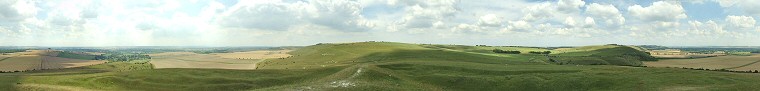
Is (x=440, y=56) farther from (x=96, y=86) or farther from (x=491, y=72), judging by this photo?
(x=96, y=86)

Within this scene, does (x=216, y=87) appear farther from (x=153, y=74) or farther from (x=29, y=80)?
(x=29, y=80)

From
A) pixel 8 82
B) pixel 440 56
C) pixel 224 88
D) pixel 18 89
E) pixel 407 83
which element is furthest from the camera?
pixel 440 56

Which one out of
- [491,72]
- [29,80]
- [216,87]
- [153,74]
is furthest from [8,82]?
[491,72]

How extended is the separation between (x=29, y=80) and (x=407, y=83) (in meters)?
58.8

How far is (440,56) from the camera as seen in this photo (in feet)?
566

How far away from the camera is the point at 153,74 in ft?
309

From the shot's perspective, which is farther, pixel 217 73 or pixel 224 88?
pixel 217 73

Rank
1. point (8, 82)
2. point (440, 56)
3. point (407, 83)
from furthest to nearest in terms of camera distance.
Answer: point (440, 56), point (407, 83), point (8, 82)

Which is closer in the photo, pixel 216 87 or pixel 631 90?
pixel 631 90

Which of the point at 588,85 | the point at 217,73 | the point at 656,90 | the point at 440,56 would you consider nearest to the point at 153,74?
the point at 217,73

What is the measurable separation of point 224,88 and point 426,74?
37.1m

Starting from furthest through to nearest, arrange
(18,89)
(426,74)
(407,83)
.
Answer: (426,74) < (407,83) < (18,89)

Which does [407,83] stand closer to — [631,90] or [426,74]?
[426,74]

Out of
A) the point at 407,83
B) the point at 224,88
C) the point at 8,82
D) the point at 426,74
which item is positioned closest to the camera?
the point at 8,82
